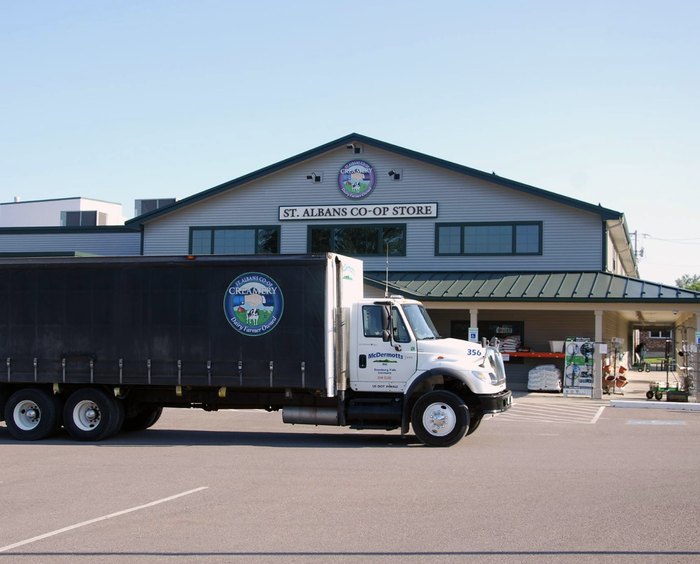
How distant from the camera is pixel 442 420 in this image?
50.1 feet

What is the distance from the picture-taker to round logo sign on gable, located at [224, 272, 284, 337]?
51.1ft

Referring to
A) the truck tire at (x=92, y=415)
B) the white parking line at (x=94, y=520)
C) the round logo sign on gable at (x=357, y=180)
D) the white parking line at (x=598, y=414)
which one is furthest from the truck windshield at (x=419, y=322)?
the round logo sign on gable at (x=357, y=180)

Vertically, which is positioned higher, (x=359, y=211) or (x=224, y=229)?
(x=359, y=211)

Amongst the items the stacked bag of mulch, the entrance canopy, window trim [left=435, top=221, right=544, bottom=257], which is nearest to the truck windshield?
the entrance canopy

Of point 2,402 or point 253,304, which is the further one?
point 2,402

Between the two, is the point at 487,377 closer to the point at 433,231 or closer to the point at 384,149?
the point at 433,231

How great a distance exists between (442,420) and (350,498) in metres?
5.36

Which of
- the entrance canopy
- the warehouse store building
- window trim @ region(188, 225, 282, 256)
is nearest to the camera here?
the entrance canopy

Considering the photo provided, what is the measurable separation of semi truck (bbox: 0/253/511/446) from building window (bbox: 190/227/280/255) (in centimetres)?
1657

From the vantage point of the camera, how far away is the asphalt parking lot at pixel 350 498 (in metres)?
7.71

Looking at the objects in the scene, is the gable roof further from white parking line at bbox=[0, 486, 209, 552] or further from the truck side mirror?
white parking line at bbox=[0, 486, 209, 552]

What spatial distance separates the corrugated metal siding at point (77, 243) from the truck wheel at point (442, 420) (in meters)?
21.4

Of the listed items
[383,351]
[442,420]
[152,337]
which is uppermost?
[152,337]

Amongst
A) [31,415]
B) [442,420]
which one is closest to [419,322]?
[442,420]
